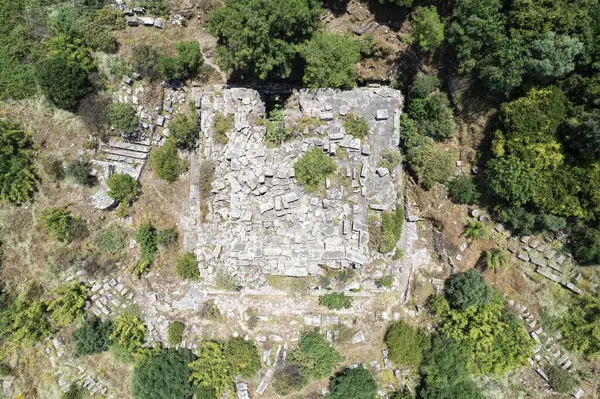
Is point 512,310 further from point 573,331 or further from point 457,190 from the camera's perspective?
point 457,190

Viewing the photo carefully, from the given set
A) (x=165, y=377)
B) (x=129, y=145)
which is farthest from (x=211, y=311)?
(x=129, y=145)

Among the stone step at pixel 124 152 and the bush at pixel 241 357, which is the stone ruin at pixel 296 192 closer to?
the bush at pixel 241 357

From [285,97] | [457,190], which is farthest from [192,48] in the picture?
[457,190]

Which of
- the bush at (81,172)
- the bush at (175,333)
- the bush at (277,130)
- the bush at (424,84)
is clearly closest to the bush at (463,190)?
the bush at (424,84)

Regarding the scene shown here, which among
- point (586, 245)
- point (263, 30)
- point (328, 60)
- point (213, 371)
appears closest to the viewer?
point (263, 30)

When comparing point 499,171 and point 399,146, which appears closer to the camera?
point 499,171

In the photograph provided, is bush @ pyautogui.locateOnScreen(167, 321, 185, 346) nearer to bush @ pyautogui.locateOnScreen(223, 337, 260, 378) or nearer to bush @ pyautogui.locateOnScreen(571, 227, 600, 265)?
bush @ pyautogui.locateOnScreen(223, 337, 260, 378)

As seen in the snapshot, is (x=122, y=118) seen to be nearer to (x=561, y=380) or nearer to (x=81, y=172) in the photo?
(x=81, y=172)
